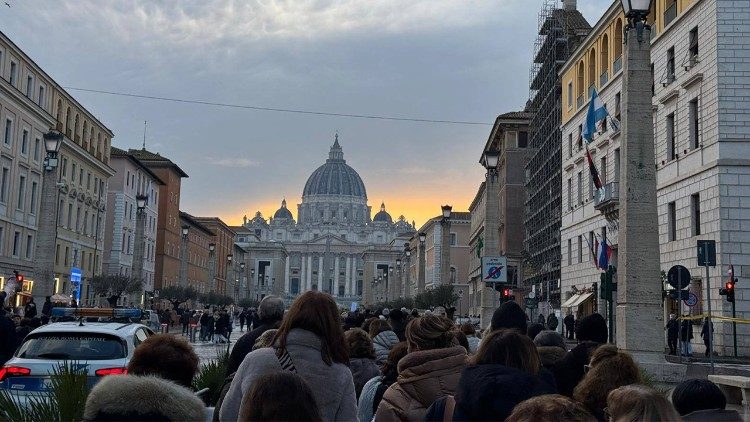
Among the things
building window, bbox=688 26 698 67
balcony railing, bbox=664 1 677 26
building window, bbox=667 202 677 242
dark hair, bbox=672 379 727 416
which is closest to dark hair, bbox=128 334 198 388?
dark hair, bbox=672 379 727 416

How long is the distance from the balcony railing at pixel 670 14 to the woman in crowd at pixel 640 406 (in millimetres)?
31386

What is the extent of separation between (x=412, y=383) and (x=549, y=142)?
48.3 meters

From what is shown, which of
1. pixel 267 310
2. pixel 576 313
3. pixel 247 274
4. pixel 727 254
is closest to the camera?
pixel 267 310

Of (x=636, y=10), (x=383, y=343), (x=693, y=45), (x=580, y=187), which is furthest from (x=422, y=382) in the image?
(x=580, y=187)

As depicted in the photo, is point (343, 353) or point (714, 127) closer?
point (343, 353)

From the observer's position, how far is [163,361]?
5.20 m

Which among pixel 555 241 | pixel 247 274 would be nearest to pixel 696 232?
pixel 555 241

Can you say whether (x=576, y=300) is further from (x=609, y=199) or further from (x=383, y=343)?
(x=383, y=343)

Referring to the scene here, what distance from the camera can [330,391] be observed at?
522 centimetres

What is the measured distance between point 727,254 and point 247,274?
523ft

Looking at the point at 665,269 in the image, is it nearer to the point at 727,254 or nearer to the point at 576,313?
the point at 727,254

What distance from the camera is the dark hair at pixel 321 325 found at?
208 inches

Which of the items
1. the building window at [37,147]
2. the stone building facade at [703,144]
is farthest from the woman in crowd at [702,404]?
the building window at [37,147]

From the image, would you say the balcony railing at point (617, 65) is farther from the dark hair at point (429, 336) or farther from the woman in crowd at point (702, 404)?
the woman in crowd at point (702, 404)
